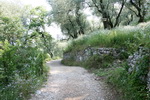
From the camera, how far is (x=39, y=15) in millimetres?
18391

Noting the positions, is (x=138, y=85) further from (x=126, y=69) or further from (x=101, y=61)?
(x=101, y=61)

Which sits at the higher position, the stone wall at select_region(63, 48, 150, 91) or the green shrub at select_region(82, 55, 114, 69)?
the stone wall at select_region(63, 48, 150, 91)

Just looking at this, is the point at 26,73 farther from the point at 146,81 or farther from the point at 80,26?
the point at 80,26

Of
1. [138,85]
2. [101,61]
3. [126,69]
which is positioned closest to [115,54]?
[101,61]

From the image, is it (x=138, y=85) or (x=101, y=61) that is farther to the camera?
(x=101, y=61)

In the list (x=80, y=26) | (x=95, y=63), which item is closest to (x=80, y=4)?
(x=80, y=26)

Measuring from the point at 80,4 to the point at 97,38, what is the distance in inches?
308

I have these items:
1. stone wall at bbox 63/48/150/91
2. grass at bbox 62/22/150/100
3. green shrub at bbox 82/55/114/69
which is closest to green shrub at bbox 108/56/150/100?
grass at bbox 62/22/150/100

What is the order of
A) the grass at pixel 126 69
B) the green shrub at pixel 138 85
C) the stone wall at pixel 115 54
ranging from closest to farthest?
1. the green shrub at pixel 138 85
2. the grass at pixel 126 69
3. the stone wall at pixel 115 54

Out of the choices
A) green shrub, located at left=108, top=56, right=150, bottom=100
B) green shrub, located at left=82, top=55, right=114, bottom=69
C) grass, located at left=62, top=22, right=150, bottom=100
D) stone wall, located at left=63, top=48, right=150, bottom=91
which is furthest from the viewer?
green shrub, located at left=82, top=55, right=114, bottom=69

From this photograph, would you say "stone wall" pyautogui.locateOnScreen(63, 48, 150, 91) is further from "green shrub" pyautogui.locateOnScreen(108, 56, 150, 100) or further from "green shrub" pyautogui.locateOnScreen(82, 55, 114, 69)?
"green shrub" pyautogui.locateOnScreen(82, 55, 114, 69)

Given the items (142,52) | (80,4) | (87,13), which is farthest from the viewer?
(87,13)

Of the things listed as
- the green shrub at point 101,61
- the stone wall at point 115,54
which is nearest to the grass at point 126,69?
the green shrub at point 101,61

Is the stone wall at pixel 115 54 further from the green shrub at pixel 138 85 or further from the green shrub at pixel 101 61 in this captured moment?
the green shrub at pixel 101 61
